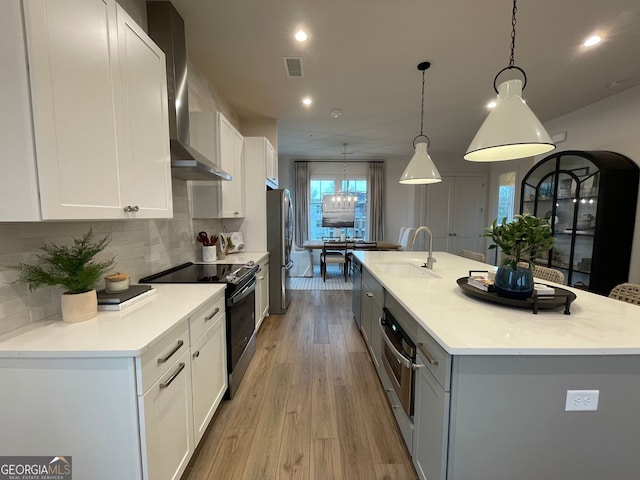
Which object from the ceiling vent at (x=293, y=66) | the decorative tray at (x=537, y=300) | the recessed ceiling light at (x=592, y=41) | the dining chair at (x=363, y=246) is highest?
the ceiling vent at (x=293, y=66)

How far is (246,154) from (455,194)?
5480mm

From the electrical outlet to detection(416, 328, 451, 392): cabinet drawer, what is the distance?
1.48 feet

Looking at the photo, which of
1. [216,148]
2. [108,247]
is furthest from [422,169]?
[108,247]

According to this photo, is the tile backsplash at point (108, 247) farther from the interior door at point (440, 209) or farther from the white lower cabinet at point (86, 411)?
the interior door at point (440, 209)

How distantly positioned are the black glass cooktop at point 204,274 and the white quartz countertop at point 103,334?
1.61 ft

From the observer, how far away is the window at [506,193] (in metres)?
6.09

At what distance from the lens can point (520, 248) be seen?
4.66ft

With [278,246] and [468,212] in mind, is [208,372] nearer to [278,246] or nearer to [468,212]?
[278,246]

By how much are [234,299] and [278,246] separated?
174cm

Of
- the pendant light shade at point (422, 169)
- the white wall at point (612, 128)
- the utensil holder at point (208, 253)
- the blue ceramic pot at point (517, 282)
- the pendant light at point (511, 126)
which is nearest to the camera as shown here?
the pendant light at point (511, 126)

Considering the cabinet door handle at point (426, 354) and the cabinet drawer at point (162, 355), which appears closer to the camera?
the cabinet drawer at point (162, 355)

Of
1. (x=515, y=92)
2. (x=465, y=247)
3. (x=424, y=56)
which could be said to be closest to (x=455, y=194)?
(x=465, y=247)

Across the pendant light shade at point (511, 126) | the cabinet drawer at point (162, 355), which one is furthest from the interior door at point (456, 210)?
the cabinet drawer at point (162, 355)

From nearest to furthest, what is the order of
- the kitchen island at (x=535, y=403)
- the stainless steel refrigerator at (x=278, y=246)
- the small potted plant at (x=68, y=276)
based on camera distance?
the kitchen island at (x=535, y=403), the small potted plant at (x=68, y=276), the stainless steel refrigerator at (x=278, y=246)
